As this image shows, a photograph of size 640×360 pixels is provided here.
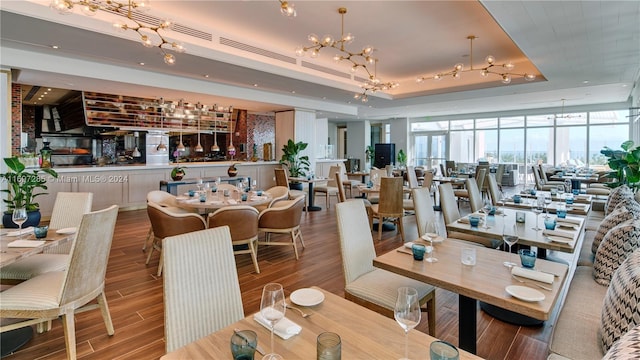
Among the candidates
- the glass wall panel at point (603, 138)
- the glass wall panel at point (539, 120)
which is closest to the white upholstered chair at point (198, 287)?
the glass wall panel at point (603, 138)

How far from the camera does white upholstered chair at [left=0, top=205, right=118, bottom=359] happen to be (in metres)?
1.95

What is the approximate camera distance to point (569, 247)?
2328 millimetres

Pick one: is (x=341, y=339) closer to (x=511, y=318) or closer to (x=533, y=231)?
(x=511, y=318)

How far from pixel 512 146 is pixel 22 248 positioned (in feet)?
53.9

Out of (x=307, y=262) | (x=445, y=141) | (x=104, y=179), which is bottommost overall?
(x=307, y=262)

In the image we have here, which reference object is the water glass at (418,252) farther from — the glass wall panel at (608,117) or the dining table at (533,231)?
the glass wall panel at (608,117)

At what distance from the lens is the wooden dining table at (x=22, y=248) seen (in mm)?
1973

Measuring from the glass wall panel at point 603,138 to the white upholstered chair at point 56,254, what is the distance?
1605 centimetres

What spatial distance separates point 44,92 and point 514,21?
9905mm

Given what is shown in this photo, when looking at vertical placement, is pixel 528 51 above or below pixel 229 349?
above

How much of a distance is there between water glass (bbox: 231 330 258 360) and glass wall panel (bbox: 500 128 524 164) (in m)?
16.1

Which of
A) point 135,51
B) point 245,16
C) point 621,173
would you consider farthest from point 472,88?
point 135,51

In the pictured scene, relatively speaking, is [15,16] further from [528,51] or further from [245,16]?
[528,51]

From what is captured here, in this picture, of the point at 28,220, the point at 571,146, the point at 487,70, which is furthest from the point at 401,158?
the point at 28,220
